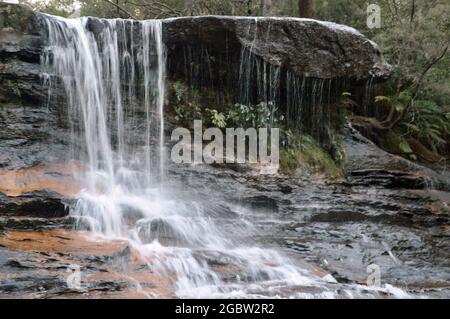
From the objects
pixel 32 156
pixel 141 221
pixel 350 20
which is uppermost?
pixel 350 20

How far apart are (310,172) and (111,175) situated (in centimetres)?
397

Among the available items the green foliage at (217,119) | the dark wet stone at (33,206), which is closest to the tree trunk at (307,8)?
the green foliage at (217,119)

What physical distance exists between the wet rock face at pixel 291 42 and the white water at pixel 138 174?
0.76 m

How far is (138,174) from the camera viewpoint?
8.70 metres

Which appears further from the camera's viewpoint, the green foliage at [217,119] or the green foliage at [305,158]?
the green foliage at [217,119]

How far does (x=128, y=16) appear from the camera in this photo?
14.9 m

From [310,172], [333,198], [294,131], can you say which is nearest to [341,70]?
[294,131]

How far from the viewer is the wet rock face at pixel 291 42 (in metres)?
9.42

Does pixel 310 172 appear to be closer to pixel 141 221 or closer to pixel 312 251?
pixel 312 251

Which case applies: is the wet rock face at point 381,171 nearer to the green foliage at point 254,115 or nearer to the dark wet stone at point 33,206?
the green foliage at point 254,115

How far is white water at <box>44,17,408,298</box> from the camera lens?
6.01m

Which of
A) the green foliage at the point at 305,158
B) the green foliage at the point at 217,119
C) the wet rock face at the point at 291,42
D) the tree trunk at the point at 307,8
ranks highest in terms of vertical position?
the tree trunk at the point at 307,8

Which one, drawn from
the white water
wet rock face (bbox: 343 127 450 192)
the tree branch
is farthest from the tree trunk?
the white water

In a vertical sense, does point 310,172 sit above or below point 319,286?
above
